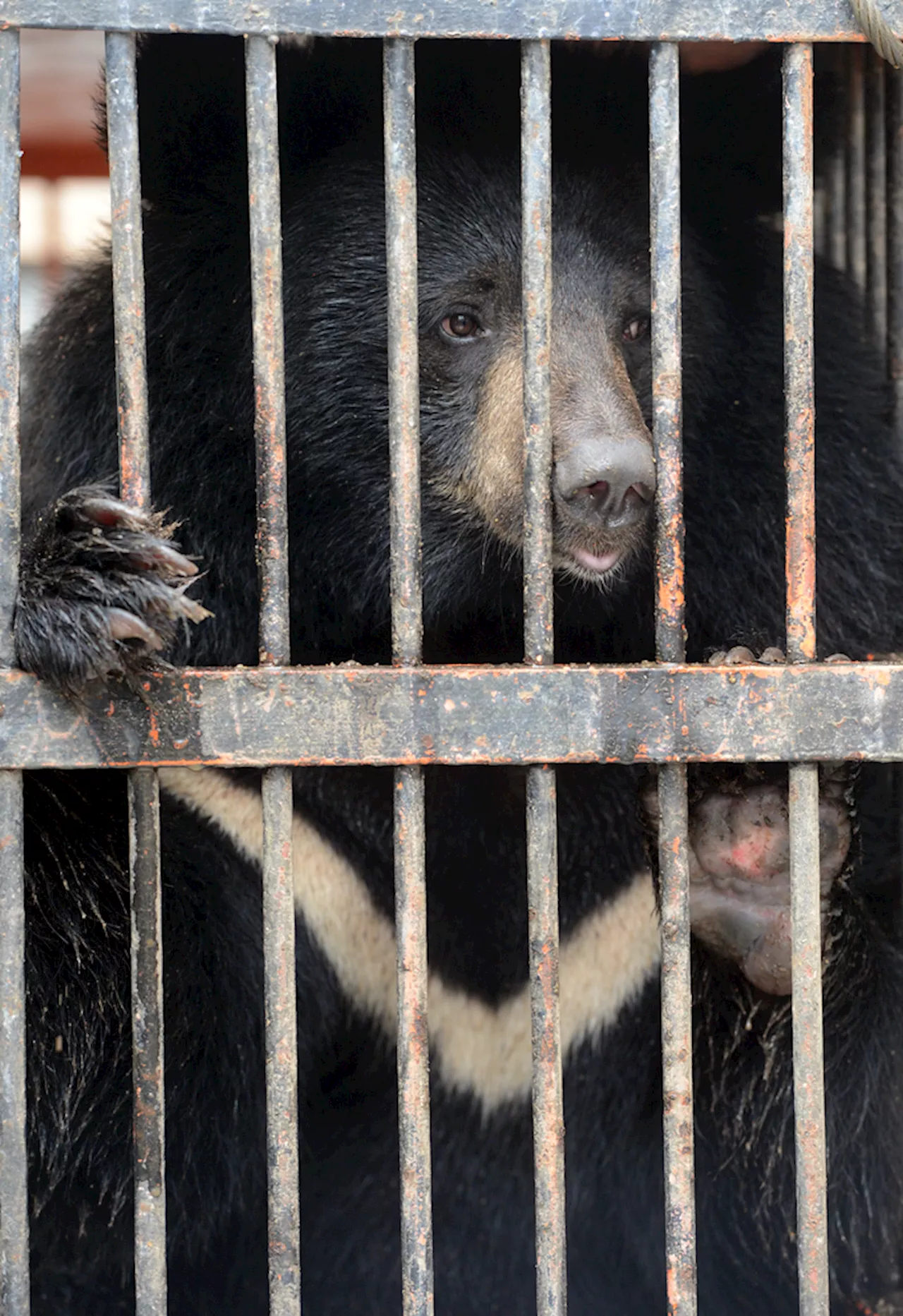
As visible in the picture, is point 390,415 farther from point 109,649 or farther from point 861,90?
point 861,90

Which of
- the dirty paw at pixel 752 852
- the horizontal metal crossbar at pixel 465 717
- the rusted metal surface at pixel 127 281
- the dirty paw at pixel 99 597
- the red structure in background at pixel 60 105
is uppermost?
the red structure in background at pixel 60 105

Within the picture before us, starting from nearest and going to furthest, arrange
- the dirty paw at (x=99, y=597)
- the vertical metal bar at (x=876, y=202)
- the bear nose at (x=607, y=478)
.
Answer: the dirty paw at (x=99, y=597)
the bear nose at (x=607, y=478)
the vertical metal bar at (x=876, y=202)

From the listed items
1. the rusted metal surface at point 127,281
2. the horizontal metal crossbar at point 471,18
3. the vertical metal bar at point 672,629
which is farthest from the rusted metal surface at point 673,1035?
the horizontal metal crossbar at point 471,18

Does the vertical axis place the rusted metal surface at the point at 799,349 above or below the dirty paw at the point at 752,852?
above

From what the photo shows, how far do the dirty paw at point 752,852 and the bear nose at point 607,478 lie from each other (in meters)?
0.41

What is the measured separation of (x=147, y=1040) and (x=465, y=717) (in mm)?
543

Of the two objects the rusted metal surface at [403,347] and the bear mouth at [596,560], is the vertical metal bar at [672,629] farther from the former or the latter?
the bear mouth at [596,560]

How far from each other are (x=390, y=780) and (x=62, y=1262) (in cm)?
98

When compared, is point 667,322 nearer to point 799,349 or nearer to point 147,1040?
point 799,349

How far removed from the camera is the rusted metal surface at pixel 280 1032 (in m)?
1.82

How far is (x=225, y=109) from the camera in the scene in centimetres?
245

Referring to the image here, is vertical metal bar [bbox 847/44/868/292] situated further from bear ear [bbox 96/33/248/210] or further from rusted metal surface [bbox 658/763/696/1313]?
rusted metal surface [bbox 658/763/696/1313]

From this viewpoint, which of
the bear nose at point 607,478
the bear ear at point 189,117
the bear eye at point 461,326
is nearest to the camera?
the bear nose at point 607,478

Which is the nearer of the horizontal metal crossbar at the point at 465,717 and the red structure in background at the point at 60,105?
the horizontal metal crossbar at the point at 465,717
